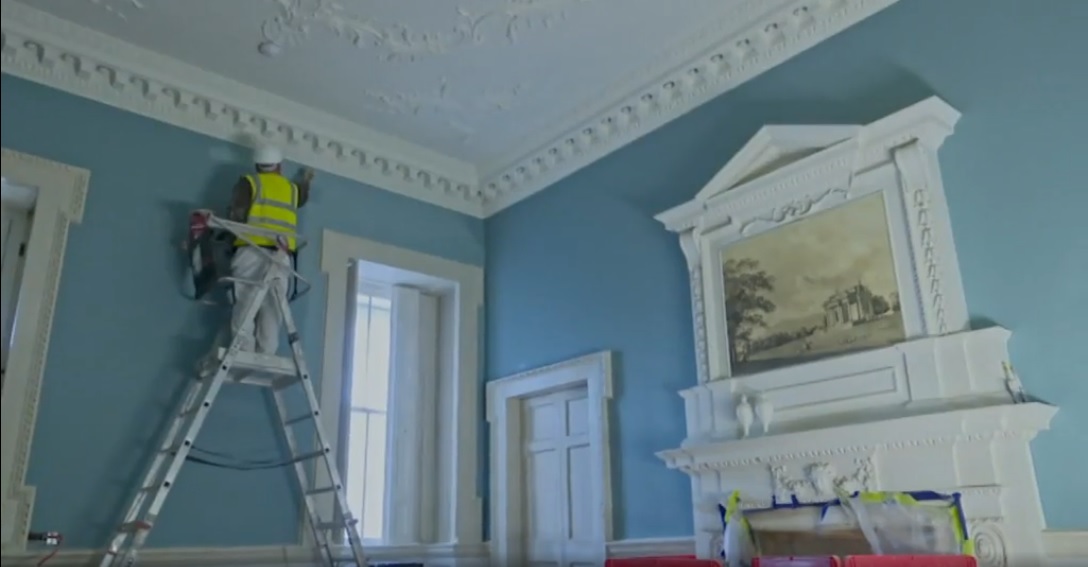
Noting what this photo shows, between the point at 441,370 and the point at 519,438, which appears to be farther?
the point at 441,370

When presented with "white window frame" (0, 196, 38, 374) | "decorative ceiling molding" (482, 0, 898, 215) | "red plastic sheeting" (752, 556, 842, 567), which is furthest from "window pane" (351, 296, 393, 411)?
"white window frame" (0, 196, 38, 374)

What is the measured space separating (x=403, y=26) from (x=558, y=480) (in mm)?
2322

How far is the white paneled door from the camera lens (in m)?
3.96

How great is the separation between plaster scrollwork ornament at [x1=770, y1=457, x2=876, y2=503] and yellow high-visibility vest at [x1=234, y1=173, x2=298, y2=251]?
2.36 meters

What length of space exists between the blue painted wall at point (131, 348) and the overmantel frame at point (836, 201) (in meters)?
1.94

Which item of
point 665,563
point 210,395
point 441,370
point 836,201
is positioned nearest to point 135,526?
point 210,395

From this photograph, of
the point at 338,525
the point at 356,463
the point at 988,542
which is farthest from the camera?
the point at 356,463

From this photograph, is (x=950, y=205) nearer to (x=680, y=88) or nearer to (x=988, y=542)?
(x=988, y=542)

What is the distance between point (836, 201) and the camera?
3.09 meters

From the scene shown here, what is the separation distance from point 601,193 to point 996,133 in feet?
6.24

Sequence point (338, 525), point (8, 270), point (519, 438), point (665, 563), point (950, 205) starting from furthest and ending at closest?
point (519, 438)
point (338, 525)
point (950, 205)
point (665, 563)
point (8, 270)

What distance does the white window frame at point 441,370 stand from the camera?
412cm

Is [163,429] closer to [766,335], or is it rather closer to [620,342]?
[620,342]

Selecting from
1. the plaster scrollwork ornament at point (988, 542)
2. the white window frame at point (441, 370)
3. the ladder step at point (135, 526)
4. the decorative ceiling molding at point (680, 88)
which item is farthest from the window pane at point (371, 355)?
the plaster scrollwork ornament at point (988, 542)
